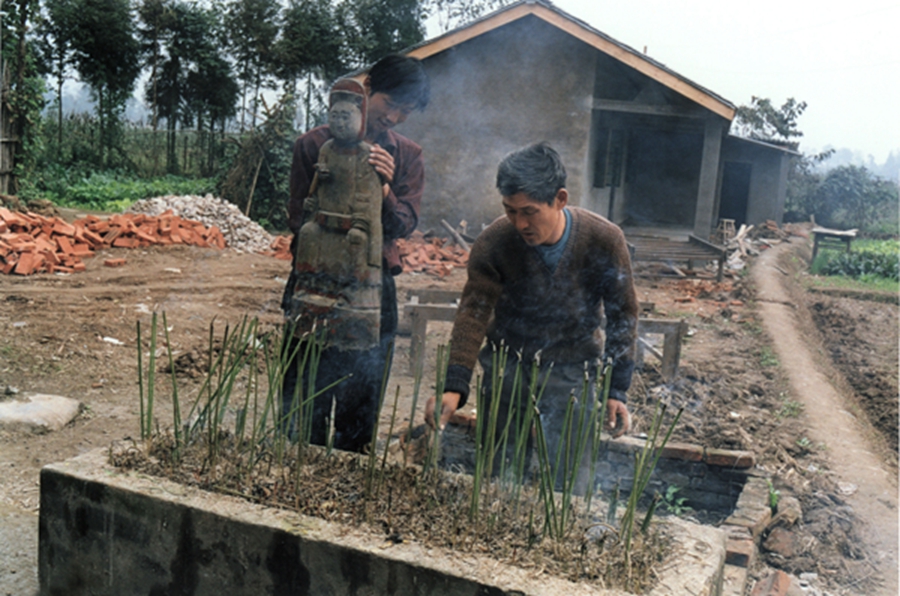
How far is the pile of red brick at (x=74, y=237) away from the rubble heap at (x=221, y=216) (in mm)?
453

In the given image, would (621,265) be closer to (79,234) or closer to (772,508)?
(772,508)

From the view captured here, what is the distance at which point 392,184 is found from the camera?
2.98 metres

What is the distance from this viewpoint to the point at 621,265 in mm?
2520

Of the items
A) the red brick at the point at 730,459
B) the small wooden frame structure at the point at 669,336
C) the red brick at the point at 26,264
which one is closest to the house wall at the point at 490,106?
the red brick at the point at 26,264

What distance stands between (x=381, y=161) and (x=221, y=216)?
7962 mm

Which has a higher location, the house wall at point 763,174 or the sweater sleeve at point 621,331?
the house wall at point 763,174

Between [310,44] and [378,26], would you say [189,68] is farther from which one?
[378,26]

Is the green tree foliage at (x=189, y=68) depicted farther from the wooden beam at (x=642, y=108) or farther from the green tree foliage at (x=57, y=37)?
the wooden beam at (x=642, y=108)

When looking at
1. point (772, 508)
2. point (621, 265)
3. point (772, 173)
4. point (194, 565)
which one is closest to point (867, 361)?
point (772, 508)

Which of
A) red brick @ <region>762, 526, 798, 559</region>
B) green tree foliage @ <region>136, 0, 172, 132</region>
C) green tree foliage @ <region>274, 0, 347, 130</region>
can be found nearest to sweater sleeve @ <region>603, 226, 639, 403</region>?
red brick @ <region>762, 526, 798, 559</region>

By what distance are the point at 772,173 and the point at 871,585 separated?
57.3 ft

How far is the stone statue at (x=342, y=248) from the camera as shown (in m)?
2.84

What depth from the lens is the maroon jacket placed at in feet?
9.61

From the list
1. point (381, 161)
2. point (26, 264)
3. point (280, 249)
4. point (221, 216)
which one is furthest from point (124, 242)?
point (381, 161)
